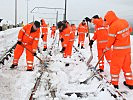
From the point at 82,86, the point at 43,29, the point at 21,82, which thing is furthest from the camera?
the point at 43,29

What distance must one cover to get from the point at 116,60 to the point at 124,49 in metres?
0.32

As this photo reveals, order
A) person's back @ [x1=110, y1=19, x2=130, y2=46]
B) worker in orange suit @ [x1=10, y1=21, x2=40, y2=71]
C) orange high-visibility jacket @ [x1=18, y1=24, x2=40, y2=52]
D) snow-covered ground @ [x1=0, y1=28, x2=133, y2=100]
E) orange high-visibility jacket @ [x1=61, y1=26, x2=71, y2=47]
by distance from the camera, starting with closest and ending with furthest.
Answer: snow-covered ground @ [x1=0, y1=28, x2=133, y2=100] < person's back @ [x1=110, y1=19, x2=130, y2=46] < worker in orange suit @ [x1=10, y1=21, x2=40, y2=71] < orange high-visibility jacket @ [x1=18, y1=24, x2=40, y2=52] < orange high-visibility jacket @ [x1=61, y1=26, x2=71, y2=47]

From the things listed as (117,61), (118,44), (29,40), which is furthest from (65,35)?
(117,61)

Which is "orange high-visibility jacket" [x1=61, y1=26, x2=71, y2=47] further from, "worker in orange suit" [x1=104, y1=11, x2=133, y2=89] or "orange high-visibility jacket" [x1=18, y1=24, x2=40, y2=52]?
"worker in orange suit" [x1=104, y1=11, x2=133, y2=89]

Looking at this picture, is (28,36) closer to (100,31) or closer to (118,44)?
(100,31)

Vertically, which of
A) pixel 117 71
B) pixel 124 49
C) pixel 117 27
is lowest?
pixel 117 71

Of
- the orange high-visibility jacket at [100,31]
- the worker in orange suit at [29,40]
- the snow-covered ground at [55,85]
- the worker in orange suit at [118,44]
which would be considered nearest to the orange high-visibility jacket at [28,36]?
the worker in orange suit at [29,40]

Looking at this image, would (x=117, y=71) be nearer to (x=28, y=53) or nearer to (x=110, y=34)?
(x=110, y=34)

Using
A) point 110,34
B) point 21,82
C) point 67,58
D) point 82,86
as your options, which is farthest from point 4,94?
point 67,58

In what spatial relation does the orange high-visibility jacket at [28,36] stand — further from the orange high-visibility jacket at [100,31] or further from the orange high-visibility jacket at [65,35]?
the orange high-visibility jacket at [100,31]

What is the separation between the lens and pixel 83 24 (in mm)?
16750

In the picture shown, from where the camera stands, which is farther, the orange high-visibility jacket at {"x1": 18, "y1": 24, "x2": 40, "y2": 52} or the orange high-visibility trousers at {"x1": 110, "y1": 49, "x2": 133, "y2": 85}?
the orange high-visibility jacket at {"x1": 18, "y1": 24, "x2": 40, "y2": 52}

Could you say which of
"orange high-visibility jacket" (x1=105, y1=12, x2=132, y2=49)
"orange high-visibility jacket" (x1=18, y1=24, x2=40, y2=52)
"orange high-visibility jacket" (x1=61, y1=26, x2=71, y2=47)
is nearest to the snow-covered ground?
"orange high-visibility jacket" (x1=18, y1=24, x2=40, y2=52)

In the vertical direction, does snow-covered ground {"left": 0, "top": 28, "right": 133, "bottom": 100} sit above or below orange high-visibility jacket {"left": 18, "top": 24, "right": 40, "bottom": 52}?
below
